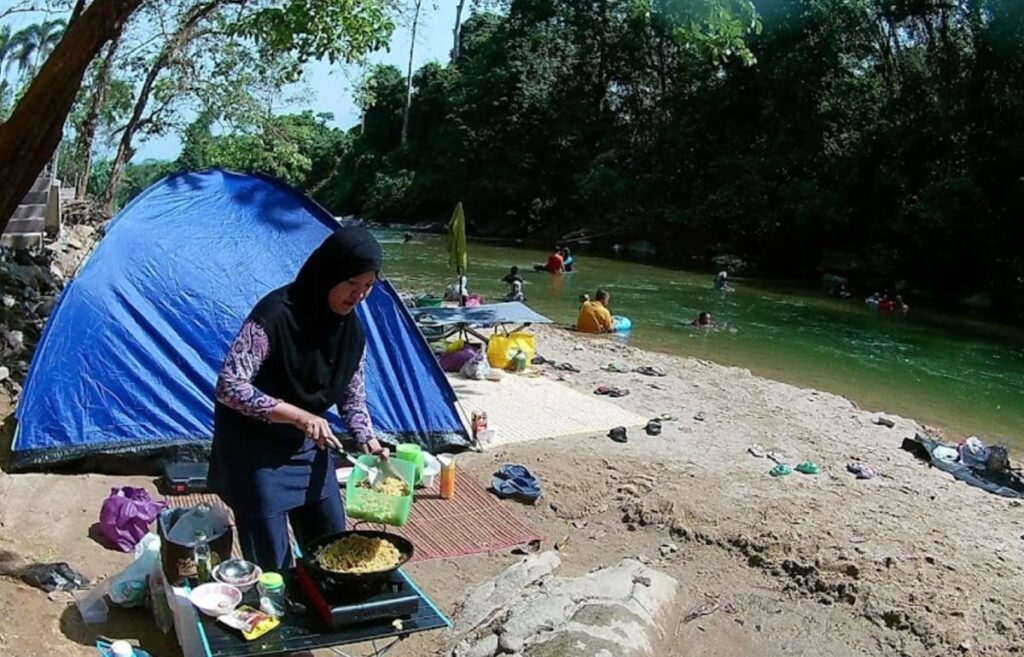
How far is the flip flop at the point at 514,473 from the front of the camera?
6.26m

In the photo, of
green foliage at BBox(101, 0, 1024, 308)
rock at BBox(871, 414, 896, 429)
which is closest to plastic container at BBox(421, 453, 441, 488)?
rock at BBox(871, 414, 896, 429)

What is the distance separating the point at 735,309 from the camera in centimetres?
1962

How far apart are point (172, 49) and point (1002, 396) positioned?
1218cm

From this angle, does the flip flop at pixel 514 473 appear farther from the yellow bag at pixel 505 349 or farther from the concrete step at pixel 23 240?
the concrete step at pixel 23 240

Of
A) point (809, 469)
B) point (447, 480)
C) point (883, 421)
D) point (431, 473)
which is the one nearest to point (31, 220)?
point (431, 473)

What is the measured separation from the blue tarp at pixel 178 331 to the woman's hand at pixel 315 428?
3.35m

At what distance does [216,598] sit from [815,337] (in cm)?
1519

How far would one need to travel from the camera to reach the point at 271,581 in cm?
296

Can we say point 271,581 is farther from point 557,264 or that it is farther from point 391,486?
point 557,264

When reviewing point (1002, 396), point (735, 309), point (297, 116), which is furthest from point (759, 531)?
point (735, 309)

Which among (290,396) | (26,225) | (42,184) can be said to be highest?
(42,184)

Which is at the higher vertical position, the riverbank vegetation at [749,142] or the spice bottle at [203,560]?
the riverbank vegetation at [749,142]

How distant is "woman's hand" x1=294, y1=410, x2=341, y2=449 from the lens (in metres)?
2.96

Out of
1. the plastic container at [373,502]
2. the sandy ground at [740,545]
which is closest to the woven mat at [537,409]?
the sandy ground at [740,545]
